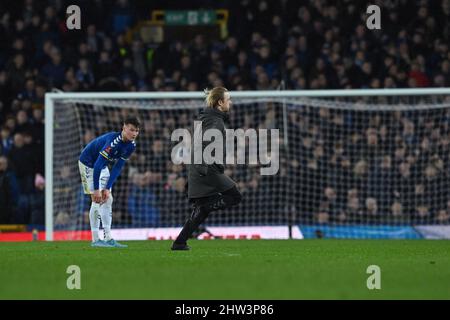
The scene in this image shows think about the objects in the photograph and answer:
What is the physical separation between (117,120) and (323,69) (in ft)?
13.5

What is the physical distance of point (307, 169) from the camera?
1803cm

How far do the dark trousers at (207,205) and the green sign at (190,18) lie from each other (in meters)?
11.9

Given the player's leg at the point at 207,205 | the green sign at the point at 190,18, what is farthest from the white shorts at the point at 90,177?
the green sign at the point at 190,18

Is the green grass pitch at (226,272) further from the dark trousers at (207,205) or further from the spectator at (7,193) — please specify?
the spectator at (7,193)

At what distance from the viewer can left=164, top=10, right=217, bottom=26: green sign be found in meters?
22.7

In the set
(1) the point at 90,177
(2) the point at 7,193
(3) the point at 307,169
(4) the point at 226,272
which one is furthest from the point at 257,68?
(4) the point at 226,272

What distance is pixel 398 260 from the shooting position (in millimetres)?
10383

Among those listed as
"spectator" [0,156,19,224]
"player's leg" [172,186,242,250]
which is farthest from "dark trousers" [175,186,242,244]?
"spectator" [0,156,19,224]

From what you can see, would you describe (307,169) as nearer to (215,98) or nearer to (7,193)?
(7,193)

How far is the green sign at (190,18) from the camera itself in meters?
22.7

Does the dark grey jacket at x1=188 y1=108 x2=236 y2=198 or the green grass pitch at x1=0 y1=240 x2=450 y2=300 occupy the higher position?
the dark grey jacket at x1=188 y1=108 x2=236 y2=198

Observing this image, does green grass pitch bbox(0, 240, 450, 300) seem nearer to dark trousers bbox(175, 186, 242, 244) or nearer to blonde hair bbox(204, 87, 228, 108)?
dark trousers bbox(175, 186, 242, 244)

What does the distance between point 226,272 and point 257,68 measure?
11.6 metres

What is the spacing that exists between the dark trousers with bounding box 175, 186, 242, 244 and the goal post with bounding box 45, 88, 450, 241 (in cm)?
582
